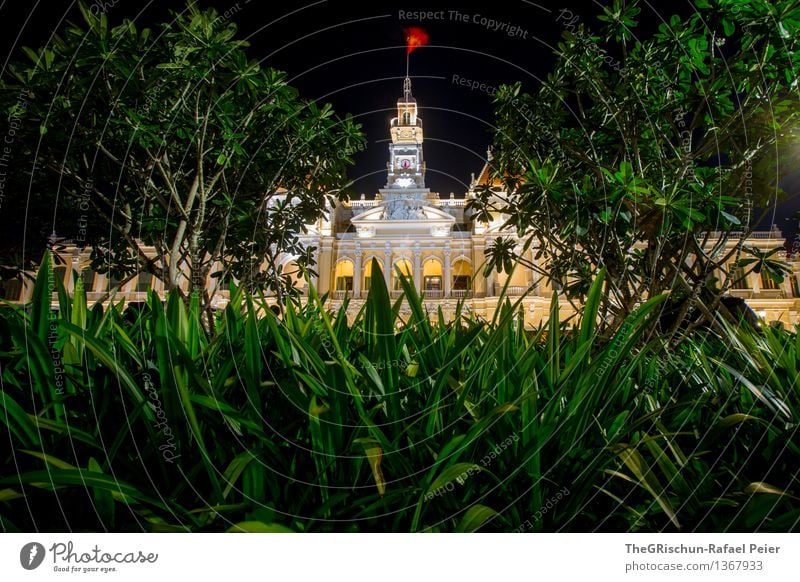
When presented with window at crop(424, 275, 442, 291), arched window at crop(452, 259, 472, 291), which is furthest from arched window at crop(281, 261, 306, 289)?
arched window at crop(452, 259, 472, 291)

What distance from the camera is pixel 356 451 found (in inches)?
29.9

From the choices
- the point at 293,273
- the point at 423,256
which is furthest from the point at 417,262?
the point at 293,273

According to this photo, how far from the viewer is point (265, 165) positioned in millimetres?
3842

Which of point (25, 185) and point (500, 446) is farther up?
point (25, 185)

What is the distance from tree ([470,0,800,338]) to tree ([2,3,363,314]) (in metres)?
1.44

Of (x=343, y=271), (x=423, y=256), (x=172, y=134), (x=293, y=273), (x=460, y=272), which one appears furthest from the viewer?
(x=343, y=271)

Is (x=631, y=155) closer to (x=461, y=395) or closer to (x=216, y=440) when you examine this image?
(x=461, y=395)

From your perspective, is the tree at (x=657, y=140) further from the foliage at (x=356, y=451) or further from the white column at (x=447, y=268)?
the white column at (x=447, y=268)

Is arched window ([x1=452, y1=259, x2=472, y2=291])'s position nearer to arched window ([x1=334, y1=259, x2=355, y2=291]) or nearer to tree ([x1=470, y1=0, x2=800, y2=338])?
arched window ([x1=334, y1=259, x2=355, y2=291])

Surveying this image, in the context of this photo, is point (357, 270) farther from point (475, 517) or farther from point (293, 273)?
point (475, 517)

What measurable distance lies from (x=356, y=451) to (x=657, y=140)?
287 cm
